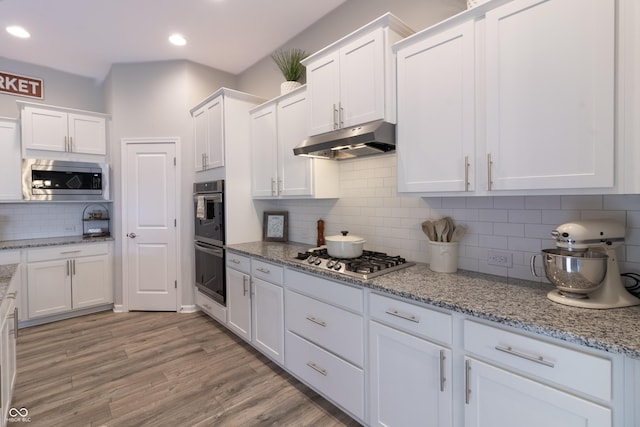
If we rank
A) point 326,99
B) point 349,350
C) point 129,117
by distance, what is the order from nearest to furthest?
point 349,350, point 326,99, point 129,117

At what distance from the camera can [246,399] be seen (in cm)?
217

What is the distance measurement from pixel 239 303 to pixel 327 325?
4.05ft

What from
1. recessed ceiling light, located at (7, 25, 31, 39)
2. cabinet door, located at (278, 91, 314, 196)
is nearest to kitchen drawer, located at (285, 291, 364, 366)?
cabinet door, located at (278, 91, 314, 196)

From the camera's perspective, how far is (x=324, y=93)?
236cm

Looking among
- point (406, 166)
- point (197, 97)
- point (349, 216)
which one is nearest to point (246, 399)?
point (349, 216)

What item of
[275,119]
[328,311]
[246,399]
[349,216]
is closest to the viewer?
[328,311]

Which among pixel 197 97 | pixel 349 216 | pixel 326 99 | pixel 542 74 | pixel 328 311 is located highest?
pixel 197 97

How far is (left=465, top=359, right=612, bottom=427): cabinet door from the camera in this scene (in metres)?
1.05

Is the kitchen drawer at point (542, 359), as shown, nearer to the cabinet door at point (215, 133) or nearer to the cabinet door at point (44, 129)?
the cabinet door at point (215, 133)

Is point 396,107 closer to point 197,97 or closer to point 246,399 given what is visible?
point 246,399

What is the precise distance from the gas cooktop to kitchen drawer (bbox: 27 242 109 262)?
2914 millimetres

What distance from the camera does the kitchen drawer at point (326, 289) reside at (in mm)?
1821

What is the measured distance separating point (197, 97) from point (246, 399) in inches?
136

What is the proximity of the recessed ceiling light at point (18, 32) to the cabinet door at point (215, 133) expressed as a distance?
1.85 m
